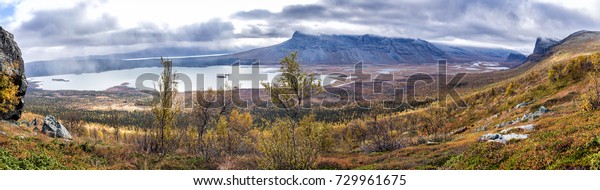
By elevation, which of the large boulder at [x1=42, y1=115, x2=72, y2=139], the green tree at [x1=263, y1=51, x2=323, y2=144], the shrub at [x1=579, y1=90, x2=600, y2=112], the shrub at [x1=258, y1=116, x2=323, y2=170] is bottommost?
the large boulder at [x1=42, y1=115, x2=72, y2=139]

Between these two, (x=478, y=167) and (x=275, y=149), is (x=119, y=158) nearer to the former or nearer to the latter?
(x=275, y=149)

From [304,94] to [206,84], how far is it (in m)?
22.3

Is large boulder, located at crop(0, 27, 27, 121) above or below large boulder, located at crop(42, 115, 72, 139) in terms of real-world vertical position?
above

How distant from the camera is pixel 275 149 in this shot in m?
16.5

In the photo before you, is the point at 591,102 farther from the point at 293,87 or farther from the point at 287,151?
the point at 287,151

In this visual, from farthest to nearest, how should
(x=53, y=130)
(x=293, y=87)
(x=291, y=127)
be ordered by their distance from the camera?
(x=53, y=130) < (x=293, y=87) < (x=291, y=127)

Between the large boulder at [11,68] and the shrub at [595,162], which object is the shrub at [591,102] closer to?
the shrub at [595,162]

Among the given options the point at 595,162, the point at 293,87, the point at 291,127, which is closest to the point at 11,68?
the point at 293,87

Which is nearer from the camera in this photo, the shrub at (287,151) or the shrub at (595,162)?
the shrub at (595,162)

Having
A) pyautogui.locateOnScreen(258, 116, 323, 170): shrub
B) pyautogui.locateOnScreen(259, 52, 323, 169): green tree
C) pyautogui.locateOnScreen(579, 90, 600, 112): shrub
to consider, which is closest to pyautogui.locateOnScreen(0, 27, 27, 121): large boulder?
pyautogui.locateOnScreen(259, 52, 323, 169): green tree

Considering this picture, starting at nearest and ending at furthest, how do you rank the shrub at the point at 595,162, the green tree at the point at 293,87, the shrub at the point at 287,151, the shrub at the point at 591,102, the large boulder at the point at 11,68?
the shrub at the point at 595,162 < the shrub at the point at 287,151 < the green tree at the point at 293,87 < the shrub at the point at 591,102 < the large boulder at the point at 11,68

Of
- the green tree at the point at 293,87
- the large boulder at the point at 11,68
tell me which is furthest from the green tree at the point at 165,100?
the large boulder at the point at 11,68

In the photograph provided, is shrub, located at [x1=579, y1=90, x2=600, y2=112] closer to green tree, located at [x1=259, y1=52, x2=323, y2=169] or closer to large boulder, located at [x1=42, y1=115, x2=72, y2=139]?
green tree, located at [x1=259, y1=52, x2=323, y2=169]

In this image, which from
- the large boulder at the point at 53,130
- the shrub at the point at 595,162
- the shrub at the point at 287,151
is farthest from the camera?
the large boulder at the point at 53,130
